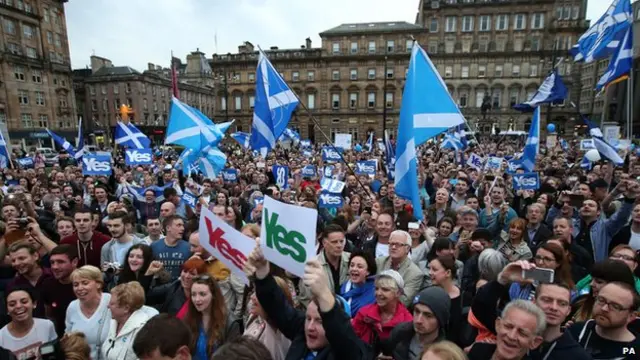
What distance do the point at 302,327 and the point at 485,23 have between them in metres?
58.5

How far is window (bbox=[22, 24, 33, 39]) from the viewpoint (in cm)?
4381

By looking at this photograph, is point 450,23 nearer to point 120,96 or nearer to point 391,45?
point 391,45

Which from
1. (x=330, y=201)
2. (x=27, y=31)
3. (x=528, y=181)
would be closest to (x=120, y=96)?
(x=27, y=31)

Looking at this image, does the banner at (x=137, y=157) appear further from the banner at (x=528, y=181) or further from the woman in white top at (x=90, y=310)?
the banner at (x=528, y=181)

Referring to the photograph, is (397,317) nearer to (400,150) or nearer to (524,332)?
(524,332)

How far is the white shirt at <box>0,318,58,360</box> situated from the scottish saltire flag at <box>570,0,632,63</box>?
11894 millimetres

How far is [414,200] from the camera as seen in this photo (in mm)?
4531

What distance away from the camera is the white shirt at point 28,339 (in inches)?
117

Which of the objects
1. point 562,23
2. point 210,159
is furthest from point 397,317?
point 562,23

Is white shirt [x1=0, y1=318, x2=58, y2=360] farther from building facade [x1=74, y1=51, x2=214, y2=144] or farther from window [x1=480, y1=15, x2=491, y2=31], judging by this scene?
window [x1=480, y1=15, x2=491, y2=31]

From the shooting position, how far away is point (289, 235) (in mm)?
2340

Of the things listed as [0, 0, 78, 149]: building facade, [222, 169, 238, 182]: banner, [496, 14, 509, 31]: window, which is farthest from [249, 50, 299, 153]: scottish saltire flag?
[496, 14, 509, 31]: window

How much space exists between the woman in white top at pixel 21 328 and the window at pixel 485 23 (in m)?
58.7

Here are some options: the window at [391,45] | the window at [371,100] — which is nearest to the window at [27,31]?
the window at [371,100]
